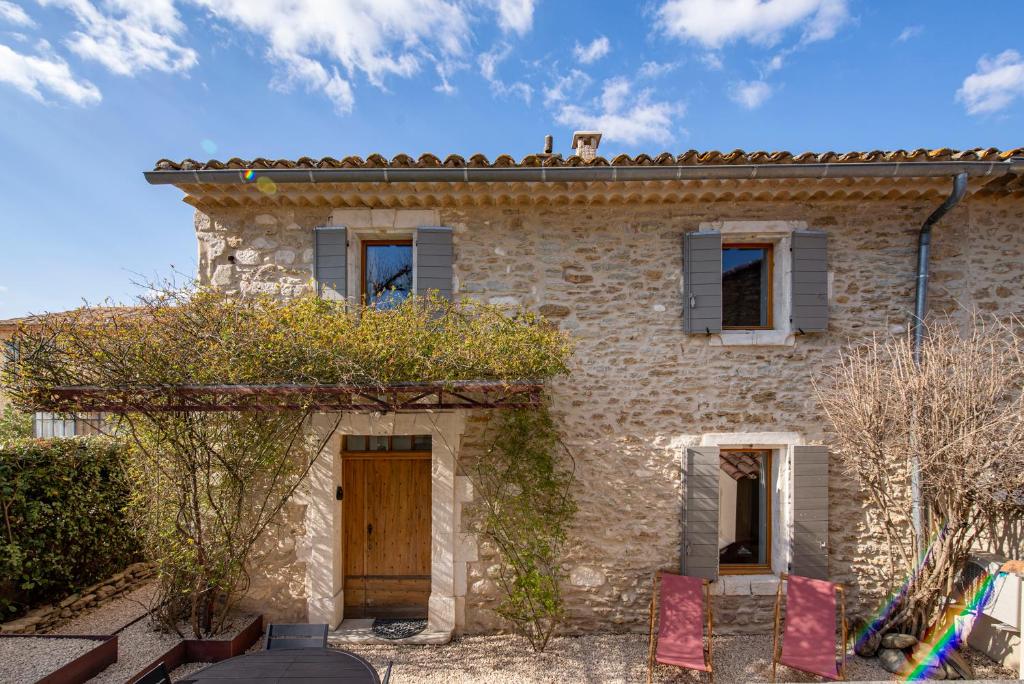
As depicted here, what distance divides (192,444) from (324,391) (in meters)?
1.70

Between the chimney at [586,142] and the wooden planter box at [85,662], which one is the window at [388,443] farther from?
the chimney at [586,142]

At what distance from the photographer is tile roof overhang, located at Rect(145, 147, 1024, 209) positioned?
443 centimetres

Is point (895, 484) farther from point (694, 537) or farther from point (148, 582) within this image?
point (148, 582)

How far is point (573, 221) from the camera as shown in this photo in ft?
16.2

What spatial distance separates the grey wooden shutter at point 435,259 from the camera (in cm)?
483

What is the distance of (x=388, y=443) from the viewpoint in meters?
5.23

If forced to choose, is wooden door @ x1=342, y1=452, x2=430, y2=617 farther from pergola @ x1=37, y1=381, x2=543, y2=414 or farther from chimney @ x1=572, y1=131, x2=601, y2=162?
chimney @ x1=572, y1=131, x2=601, y2=162

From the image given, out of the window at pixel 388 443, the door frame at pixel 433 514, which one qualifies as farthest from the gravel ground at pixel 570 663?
the window at pixel 388 443

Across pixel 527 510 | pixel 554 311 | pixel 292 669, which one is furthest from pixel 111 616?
pixel 554 311

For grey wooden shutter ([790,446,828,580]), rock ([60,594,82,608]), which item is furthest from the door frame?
grey wooden shutter ([790,446,828,580])

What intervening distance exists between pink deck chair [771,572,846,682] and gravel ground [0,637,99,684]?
6.16m

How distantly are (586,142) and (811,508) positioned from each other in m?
4.89

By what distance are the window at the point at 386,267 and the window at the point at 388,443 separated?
1.60 metres

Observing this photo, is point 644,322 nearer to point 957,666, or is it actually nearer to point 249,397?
point 249,397
